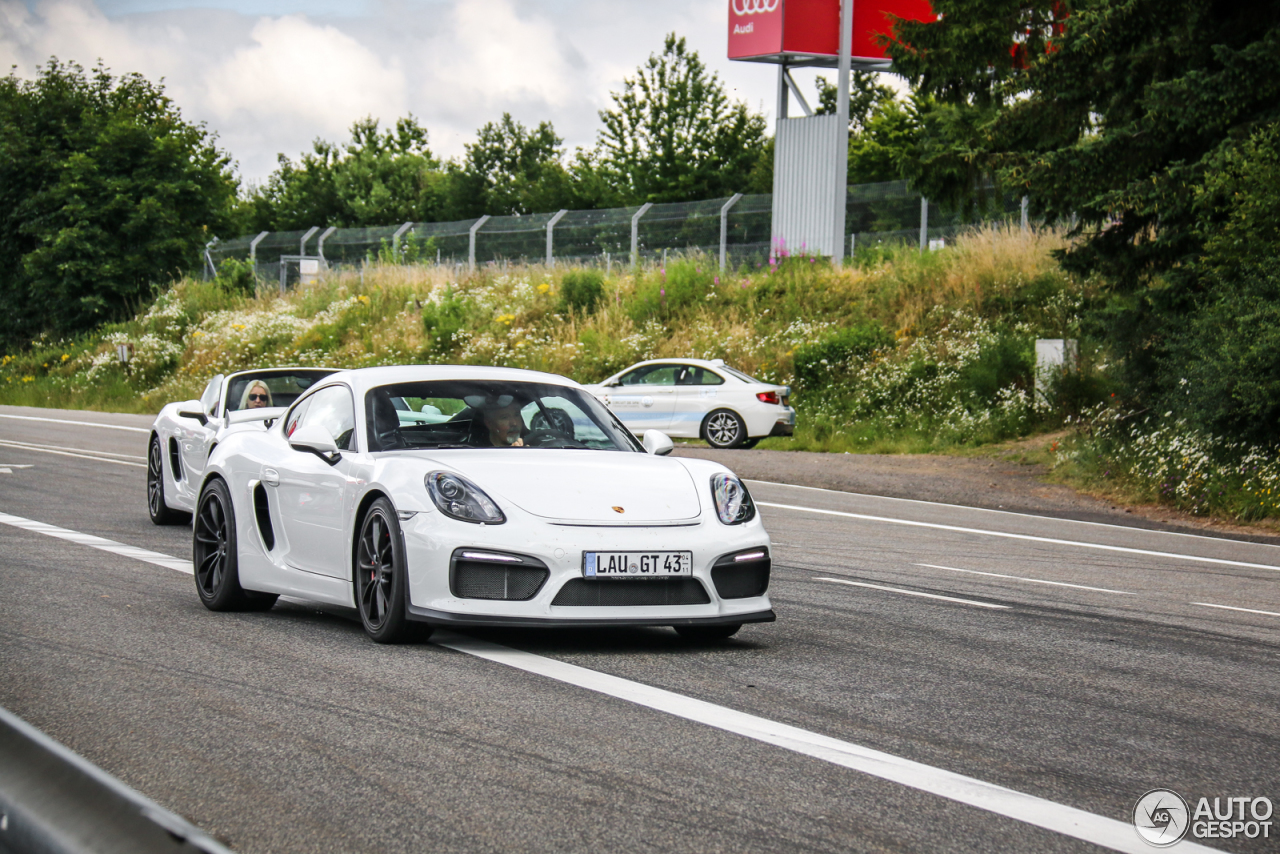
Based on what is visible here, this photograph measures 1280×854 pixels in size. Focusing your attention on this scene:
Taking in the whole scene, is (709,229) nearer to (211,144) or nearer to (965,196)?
(965,196)

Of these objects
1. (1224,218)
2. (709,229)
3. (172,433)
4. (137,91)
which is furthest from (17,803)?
(137,91)

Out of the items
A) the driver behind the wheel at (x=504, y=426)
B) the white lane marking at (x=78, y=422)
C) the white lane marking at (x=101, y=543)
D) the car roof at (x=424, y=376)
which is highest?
the car roof at (x=424, y=376)

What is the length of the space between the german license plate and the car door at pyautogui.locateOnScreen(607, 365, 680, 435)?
17364 mm

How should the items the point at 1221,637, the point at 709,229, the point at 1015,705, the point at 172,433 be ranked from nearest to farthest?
1. the point at 1015,705
2. the point at 1221,637
3. the point at 172,433
4. the point at 709,229

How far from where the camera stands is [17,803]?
2.96m

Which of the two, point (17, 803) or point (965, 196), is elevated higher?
point (965, 196)

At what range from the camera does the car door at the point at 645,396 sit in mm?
24156

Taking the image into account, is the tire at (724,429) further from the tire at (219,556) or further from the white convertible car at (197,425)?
the tire at (219,556)

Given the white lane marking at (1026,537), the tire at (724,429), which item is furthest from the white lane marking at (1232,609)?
the tire at (724,429)

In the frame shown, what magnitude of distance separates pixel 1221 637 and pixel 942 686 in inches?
100

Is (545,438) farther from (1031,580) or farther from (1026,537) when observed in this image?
(1026,537)

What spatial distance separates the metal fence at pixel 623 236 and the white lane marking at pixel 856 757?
69.9ft

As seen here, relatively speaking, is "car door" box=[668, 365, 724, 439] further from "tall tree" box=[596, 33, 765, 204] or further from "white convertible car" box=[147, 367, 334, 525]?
"tall tree" box=[596, 33, 765, 204]

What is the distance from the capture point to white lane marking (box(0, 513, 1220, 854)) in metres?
4.12
